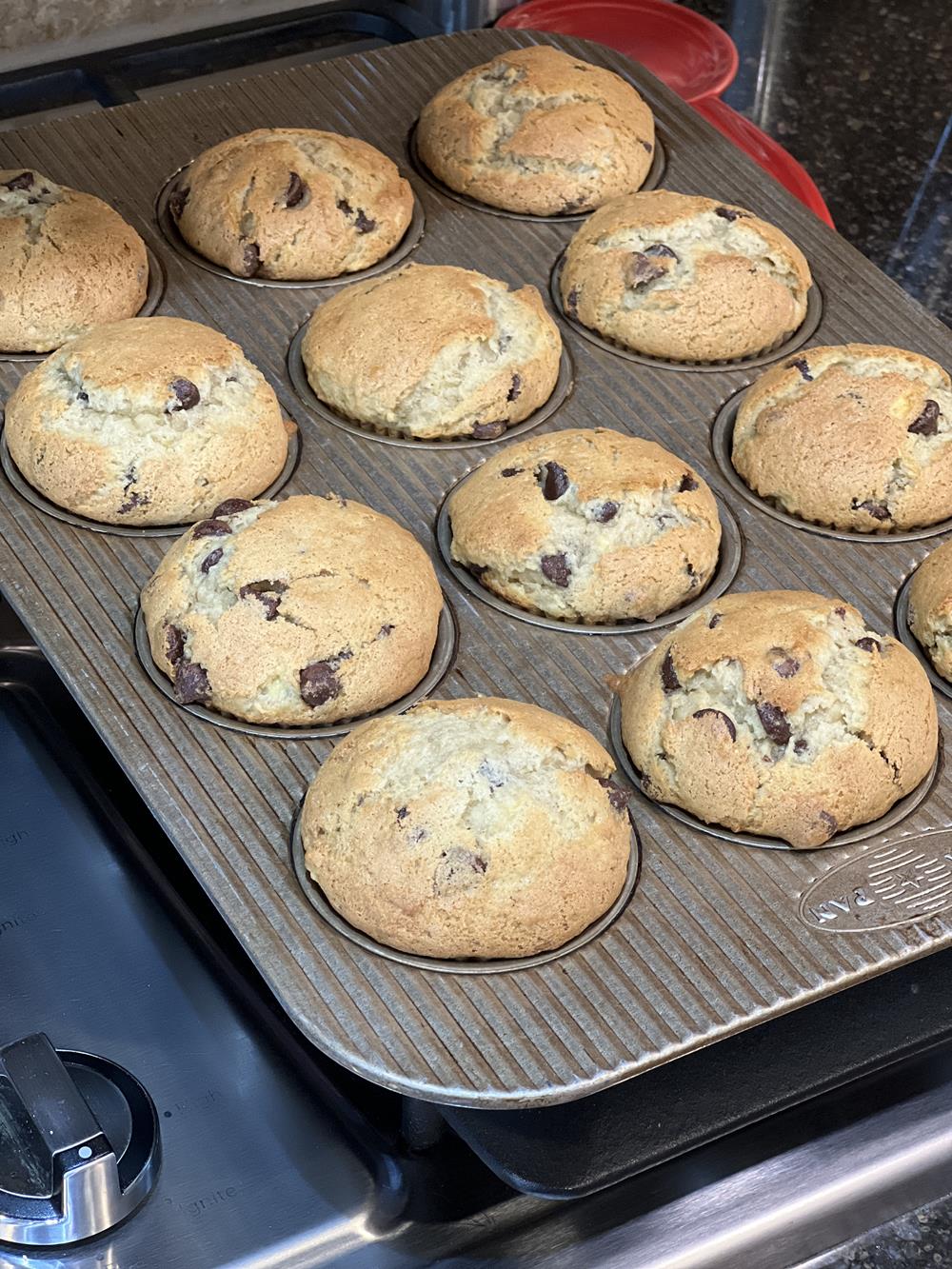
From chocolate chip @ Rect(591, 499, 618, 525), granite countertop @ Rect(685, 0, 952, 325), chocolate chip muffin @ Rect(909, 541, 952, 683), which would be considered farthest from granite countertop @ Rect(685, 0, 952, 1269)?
chocolate chip @ Rect(591, 499, 618, 525)

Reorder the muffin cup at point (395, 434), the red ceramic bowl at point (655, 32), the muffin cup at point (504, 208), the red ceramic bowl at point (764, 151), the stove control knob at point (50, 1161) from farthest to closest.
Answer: the red ceramic bowl at point (655, 32), the red ceramic bowl at point (764, 151), the muffin cup at point (504, 208), the muffin cup at point (395, 434), the stove control knob at point (50, 1161)

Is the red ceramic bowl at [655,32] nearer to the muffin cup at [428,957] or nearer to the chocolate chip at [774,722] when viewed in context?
the chocolate chip at [774,722]

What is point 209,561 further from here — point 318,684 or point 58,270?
point 58,270

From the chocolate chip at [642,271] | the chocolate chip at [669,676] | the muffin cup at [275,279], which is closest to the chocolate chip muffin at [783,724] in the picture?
the chocolate chip at [669,676]

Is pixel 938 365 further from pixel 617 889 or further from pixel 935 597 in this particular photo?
pixel 617 889

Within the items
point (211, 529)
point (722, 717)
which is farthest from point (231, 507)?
point (722, 717)

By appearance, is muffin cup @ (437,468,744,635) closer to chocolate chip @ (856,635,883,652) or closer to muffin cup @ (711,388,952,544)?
muffin cup @ (711,388,952,544)
